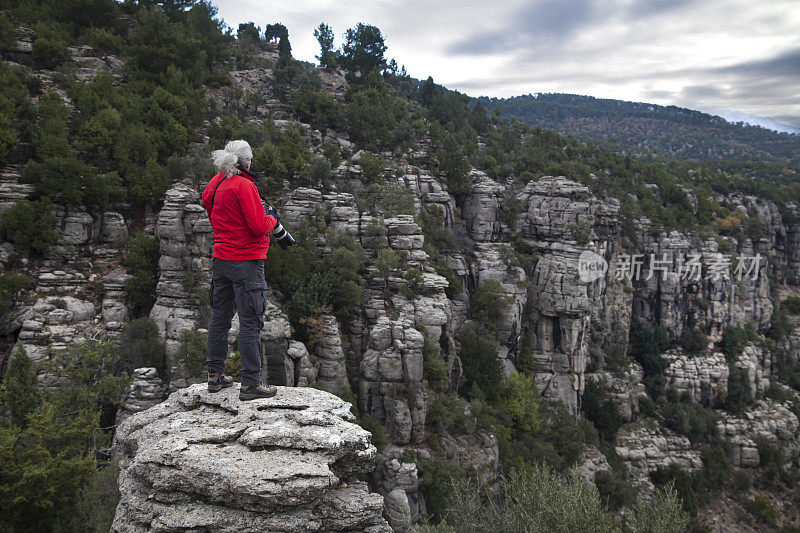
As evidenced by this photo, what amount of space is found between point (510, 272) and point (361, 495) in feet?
93.7

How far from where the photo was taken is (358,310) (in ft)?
70.8

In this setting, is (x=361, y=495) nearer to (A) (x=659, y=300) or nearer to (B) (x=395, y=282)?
(B) (x=395, y=282)

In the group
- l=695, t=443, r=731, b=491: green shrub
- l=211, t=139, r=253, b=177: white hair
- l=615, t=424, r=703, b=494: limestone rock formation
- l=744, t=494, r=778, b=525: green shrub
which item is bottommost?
l=744, t=494, r=778, b=525: green shrub

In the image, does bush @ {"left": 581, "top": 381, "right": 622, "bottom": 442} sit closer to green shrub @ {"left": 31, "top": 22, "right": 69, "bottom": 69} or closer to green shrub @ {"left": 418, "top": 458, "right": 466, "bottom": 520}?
green shrub @ {"left": 418, "top": 458, "right": 466, "bottom": 520}

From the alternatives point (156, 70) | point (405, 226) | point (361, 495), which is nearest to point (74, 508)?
point (361, 495)

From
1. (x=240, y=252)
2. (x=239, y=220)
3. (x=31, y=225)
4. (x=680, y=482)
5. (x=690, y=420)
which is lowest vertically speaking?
(x=680, y=482)

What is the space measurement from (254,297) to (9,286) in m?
15.3

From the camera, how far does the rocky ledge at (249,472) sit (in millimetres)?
4613

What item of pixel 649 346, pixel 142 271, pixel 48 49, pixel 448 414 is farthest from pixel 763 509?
pixel 48 49

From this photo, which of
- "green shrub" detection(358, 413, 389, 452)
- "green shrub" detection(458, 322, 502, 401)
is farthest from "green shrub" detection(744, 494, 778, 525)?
"green shrub" detection(358, 413, 389, 452)

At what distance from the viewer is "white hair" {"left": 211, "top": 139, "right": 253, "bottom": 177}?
566 centimetres

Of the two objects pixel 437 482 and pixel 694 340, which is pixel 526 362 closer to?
pixel 437 482

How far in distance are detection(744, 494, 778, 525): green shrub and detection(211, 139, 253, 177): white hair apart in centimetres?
4615

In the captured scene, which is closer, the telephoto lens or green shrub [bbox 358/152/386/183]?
the telephoto lens
